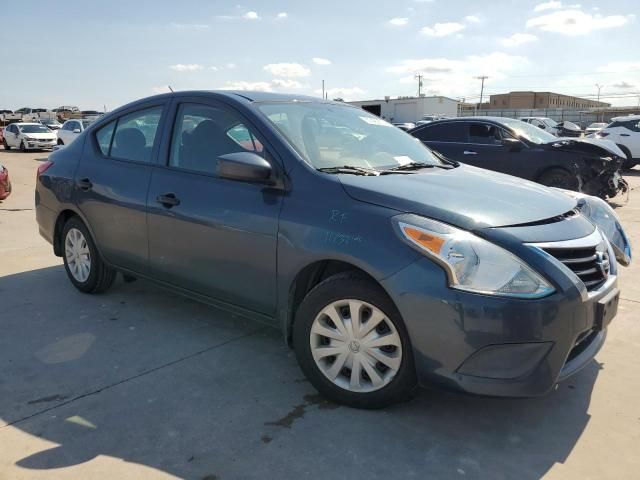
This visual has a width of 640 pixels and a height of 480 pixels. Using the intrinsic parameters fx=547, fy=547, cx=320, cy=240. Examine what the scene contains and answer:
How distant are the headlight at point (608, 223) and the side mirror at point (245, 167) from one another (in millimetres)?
2114

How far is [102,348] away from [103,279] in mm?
1066

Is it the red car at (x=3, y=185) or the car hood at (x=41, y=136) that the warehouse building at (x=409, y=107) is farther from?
the red car at (x=3, y=185)

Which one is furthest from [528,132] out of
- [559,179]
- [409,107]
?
[409,107]

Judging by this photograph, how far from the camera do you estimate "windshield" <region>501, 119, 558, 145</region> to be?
9383 mm

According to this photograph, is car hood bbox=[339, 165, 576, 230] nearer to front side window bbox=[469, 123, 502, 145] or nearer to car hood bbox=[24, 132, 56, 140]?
front side window bbox=[469, 123, 502, 145]

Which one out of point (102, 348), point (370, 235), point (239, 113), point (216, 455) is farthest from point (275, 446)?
point (239, 113)

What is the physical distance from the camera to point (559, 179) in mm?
9016

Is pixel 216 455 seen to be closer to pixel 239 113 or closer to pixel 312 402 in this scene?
pixel 312 402

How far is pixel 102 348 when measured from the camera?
371 centimetres

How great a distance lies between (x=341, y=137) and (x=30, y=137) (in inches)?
1003

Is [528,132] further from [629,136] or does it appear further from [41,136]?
[41,136]

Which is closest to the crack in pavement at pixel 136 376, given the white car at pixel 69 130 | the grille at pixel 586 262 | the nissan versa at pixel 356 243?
the nissan versa at pixel 356 243

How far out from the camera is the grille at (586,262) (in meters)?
2.63

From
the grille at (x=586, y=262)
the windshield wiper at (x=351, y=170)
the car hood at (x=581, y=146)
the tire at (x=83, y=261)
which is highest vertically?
the windshield wiper at (x=351, y=170)
